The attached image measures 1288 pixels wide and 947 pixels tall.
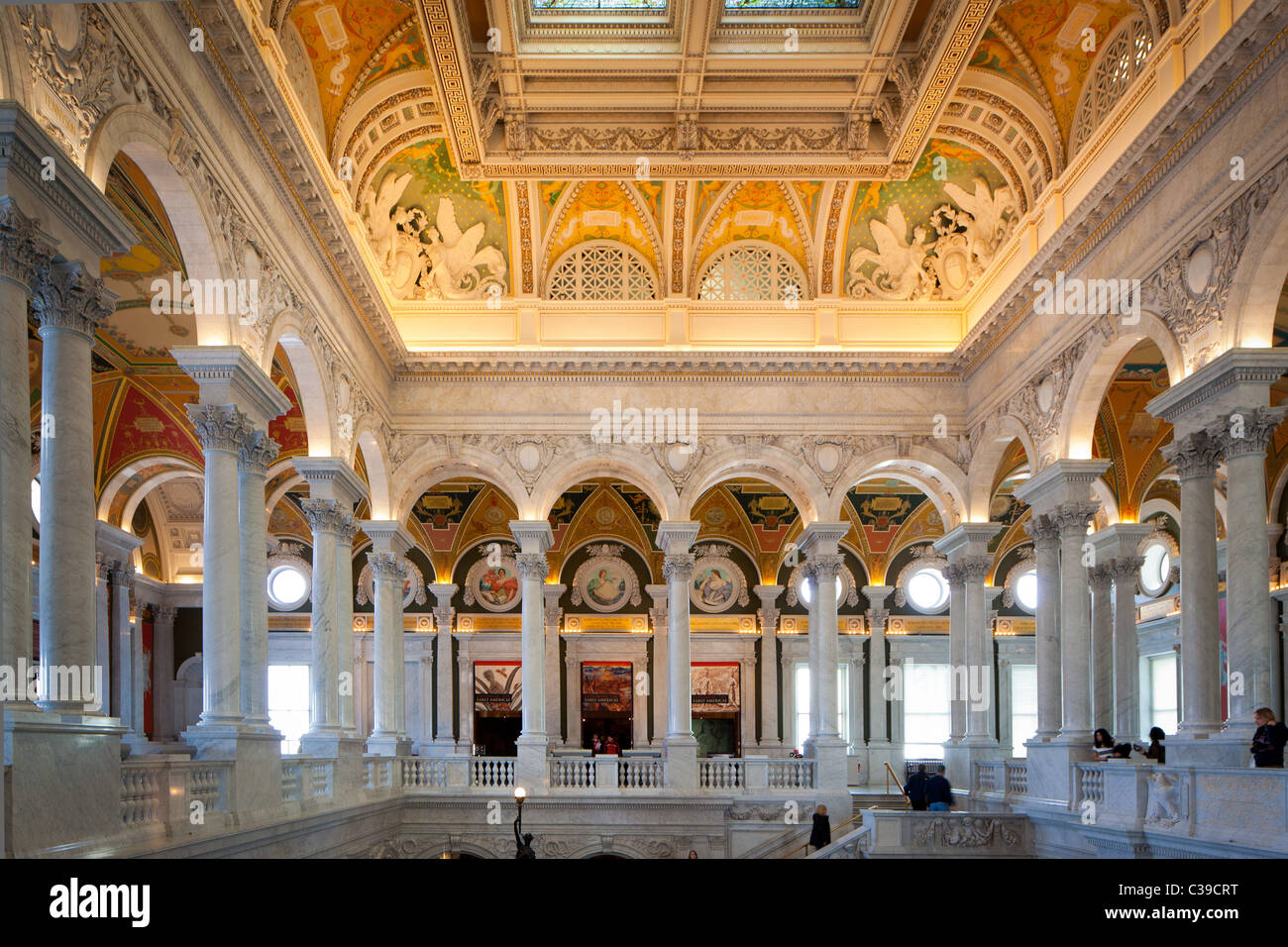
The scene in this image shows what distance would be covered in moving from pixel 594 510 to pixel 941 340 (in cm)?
1069

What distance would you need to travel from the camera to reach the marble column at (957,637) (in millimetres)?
22062

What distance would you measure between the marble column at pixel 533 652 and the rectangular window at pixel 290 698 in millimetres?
10055

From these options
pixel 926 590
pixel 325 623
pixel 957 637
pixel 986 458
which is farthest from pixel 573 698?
pixel 986 458

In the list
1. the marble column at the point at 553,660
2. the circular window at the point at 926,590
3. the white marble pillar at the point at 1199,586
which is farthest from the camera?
the circular window at the point at 926,590

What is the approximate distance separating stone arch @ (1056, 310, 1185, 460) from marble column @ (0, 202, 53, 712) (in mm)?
12028

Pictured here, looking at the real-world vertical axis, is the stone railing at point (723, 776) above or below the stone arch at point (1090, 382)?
below

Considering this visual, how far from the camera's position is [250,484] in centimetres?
1395

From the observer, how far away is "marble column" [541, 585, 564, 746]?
28.4 meters

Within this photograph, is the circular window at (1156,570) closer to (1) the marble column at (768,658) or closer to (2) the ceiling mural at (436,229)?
(1) the marble column at (768,658)

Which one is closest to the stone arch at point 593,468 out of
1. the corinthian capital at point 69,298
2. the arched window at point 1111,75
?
the arched window at point 1111,75

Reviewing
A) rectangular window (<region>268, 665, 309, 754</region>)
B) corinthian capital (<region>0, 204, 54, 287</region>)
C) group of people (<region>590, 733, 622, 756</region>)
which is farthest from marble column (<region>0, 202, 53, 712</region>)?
rectangular window (<region>268, 665, 309, 754</region>)

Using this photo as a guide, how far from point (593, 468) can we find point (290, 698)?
478 inches

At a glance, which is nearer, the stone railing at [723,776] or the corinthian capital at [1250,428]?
the corinthian capital at [1250,428]

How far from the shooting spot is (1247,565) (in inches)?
484
